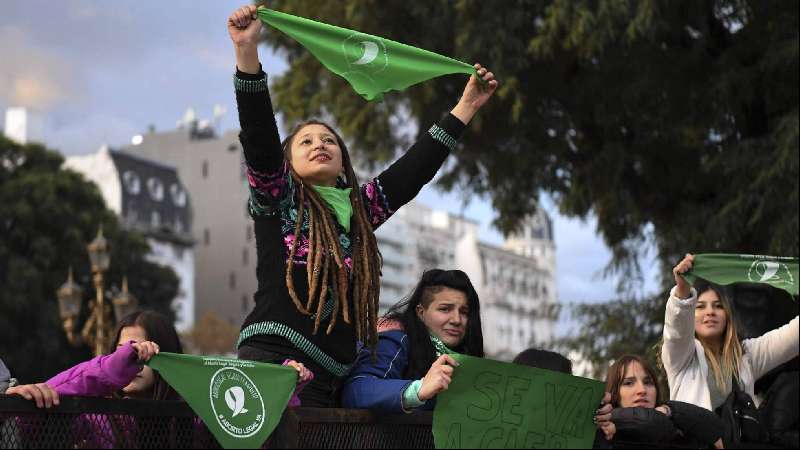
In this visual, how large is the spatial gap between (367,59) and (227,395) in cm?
180

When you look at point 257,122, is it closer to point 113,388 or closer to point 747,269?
point 113,388

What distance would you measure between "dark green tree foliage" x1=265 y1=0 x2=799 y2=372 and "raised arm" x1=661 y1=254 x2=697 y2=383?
634 cm

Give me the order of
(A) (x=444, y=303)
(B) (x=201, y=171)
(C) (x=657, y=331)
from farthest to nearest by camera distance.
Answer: (B) (x=201, y=171) < (C) (x=657, y=331) < (A) (x=444, y=303)

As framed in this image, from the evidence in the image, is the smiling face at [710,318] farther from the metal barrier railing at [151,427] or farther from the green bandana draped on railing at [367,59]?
the metal barrier railing at [151,427]

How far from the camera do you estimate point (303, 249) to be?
13.9 ft

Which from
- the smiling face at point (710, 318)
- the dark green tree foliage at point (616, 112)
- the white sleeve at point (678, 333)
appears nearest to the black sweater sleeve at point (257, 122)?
the white sleeve at point (678, 333)

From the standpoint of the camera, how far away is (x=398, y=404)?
3.88 metres

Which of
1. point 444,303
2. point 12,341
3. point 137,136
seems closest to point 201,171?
point 137,136

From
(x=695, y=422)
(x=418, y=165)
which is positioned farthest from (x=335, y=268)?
(x=695, y=422)

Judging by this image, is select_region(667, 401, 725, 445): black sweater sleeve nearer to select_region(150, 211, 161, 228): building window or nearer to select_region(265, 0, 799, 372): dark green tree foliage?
select_region(265, 0, 799, 372): dark green tree foliage

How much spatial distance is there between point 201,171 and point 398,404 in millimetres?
91180

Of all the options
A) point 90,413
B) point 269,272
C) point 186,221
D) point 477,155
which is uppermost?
point 186,221

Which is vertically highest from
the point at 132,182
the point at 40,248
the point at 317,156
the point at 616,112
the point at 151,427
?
the point at 132,182

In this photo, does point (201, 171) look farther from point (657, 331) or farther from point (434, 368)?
point (434, 368)
